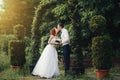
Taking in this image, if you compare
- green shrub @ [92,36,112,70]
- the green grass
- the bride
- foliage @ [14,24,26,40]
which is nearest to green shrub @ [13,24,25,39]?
foliage @ [14,24,26,40]

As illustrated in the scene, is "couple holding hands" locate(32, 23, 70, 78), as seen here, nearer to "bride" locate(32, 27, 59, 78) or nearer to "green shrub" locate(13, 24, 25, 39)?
"bride" locate(32, 27, 59, 78)

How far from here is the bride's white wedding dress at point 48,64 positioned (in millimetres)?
17484

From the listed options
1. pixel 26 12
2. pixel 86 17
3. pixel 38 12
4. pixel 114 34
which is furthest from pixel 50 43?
A: pixel 26 12

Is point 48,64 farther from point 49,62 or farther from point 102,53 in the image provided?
point 102,53

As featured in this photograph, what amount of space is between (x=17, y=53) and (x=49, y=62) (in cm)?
201

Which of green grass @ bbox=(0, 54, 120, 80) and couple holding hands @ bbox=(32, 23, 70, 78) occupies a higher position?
couple holding hands @ bbox=(32, 23, 70, 78)

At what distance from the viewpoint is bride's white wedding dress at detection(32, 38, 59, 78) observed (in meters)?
17.5

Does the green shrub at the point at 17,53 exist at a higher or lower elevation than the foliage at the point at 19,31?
lower

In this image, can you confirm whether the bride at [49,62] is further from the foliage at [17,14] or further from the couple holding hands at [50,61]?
the foliage at [17,14]

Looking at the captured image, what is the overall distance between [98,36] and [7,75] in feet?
14.8

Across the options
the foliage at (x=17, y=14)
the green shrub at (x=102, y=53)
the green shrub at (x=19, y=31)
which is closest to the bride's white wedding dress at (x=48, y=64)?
the green shrub at (x=19, y=31)

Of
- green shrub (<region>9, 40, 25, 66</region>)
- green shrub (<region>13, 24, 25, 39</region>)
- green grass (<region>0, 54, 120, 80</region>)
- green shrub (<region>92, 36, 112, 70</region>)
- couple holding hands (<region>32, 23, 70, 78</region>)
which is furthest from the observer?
green shrub (<region>13, 24, 25, 39</region>)

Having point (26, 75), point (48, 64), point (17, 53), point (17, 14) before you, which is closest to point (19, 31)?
point (17, 53)

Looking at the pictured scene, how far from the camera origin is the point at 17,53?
743 inches
